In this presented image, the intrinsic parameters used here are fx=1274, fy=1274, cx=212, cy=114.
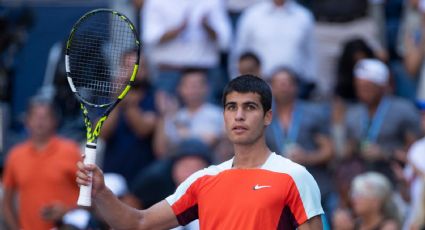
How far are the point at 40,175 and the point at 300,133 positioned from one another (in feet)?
7.65

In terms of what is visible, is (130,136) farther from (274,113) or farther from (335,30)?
(335,30)

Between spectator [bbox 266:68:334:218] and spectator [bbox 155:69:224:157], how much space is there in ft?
2.18

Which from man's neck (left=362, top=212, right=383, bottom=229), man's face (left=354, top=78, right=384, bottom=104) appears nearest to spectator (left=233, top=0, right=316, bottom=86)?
man's face (left=354, top=78, right=384, bottom=104)

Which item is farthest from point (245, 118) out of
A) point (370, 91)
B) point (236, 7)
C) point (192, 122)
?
point (236, 7)

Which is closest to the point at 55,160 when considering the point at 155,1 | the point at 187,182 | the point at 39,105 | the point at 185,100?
the point at 39,105

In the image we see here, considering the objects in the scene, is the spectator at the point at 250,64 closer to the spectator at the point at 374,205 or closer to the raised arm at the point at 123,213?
the spectator at the point at 374,205

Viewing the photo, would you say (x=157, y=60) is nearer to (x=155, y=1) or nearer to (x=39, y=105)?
(x=155, y=1)

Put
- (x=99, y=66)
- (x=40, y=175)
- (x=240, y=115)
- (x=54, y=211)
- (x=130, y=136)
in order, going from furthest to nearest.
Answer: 1. (x=130, y=136)
2. (x=40, y=175)
3. (x=54, y=211)
4. (x=99, y=66)
5. (x=240, y=115)

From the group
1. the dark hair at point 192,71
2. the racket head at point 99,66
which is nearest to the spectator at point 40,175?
the racket head at point 99,66

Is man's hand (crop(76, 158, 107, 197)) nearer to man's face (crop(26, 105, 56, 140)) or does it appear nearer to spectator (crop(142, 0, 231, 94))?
man's face (crop(26, 105, 56, 140))

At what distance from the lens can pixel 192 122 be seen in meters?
11.8

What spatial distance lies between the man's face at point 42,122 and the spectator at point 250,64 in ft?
5.97

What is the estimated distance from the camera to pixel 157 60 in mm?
12875

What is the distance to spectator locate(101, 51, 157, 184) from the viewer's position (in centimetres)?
1184
